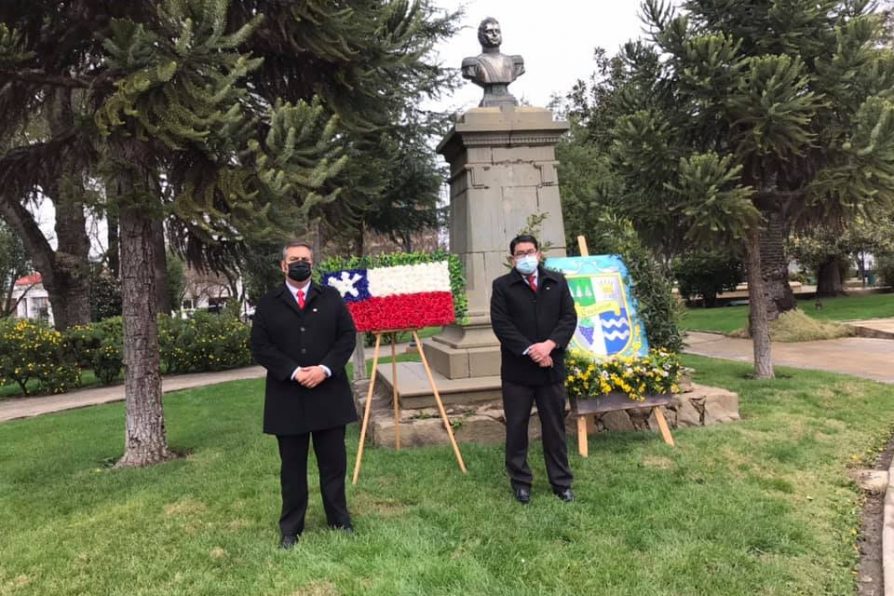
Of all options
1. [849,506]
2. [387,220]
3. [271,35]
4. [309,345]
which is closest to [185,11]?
[271,35]

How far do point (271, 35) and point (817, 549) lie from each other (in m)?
6.29

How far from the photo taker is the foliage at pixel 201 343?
15.8 meters

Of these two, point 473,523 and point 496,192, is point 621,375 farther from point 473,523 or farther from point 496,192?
point 496,192

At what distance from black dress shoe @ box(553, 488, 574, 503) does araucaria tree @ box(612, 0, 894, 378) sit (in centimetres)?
505

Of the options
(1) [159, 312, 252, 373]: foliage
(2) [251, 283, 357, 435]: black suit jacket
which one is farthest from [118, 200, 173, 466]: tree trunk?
(1) [159, 312, 252, 373]: foliage

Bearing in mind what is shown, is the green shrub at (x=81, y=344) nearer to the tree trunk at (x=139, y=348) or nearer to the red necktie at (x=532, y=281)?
the tree trunk at (x=139, y=348)

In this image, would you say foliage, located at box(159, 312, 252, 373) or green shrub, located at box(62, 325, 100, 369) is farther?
foliage, located at box(159, 312, 252, 373)

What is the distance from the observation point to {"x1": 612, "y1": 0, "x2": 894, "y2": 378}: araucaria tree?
329 inches

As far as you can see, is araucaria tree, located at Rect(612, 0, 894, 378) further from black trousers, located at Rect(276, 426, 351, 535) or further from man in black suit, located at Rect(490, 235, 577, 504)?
black trousers, located at Rect(276, 426, 351, 535)

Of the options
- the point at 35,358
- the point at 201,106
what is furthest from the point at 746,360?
the point at 35,358

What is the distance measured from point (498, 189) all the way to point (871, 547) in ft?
16.3

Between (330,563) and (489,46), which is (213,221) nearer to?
(330,563)

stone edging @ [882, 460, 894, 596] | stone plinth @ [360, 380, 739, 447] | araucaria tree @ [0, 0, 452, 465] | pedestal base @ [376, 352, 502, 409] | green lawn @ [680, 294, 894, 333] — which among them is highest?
araucaria tree @ [0, 0, 452, 465]

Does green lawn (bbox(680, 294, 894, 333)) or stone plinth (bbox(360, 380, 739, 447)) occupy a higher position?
stone plinth (bbox(360, 380, 739, 447))
